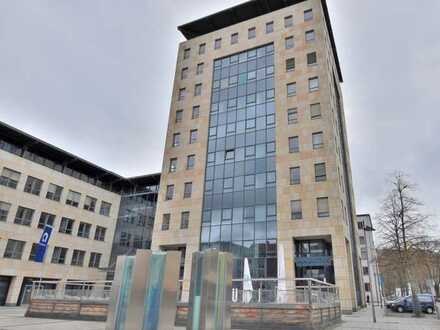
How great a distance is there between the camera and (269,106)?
34.3 m

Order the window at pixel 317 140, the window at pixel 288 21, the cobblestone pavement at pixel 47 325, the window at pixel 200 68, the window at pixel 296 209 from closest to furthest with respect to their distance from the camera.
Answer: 1. the cobblestone pavement at pixel 47 325
2. the window at pixel 296 209
3. the window at pixel 317 140
4. the window at pixel 288 21
5. the window at pixel 200 68

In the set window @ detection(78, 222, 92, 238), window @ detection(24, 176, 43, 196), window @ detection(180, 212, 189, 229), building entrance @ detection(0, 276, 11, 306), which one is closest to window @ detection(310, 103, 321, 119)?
window @ detection(180, 212, 189, 229)

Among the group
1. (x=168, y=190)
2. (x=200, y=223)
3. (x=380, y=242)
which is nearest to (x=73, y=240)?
(x=168, y=190)

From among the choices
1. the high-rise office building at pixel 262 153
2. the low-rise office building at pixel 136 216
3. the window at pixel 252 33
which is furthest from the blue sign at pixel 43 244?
the window at pixel 252 33

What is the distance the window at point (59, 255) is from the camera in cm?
3859

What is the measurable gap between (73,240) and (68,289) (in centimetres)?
2455

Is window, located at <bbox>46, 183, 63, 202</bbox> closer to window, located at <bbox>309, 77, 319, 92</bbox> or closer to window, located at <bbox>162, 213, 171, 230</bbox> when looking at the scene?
window, located at <bbox>162, 213, 171, 230</bbox>

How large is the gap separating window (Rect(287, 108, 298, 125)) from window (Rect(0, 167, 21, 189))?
29792mm

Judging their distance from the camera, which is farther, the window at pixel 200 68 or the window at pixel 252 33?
the window at pixel 200 68

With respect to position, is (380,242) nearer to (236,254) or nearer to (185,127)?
(236,254)

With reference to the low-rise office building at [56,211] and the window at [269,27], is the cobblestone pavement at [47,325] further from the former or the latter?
the window at [269,27]

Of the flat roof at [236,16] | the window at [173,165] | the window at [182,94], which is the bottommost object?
the window at [173,165]

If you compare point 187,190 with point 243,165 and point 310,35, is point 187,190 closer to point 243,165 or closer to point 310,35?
point 243,165

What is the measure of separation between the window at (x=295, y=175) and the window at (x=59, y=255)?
29084 mm
